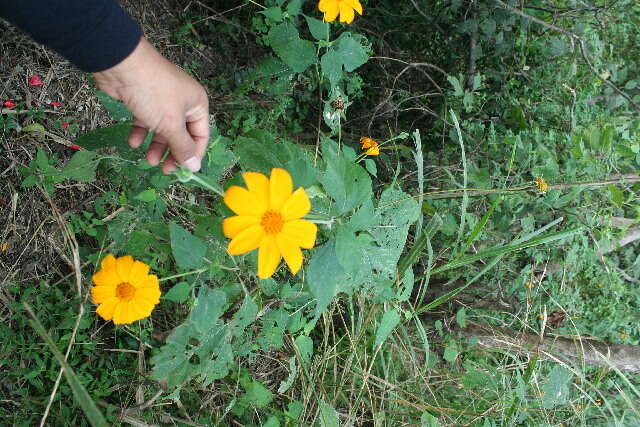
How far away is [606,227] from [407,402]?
1170 millimetres

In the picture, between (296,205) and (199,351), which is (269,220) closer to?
(296,205)

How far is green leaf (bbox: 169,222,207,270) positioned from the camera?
1026 millimetres

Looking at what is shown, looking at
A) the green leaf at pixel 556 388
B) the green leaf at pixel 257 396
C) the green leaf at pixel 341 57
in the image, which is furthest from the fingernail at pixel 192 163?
the green leaf at pixel 556 388

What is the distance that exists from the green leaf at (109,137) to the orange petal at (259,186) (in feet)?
1.36

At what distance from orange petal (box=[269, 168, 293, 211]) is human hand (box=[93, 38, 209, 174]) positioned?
216 millimetres

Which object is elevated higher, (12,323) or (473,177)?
(473,177)

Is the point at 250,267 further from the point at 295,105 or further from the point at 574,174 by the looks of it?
the point at 574,174

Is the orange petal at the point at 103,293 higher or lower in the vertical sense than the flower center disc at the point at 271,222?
lower

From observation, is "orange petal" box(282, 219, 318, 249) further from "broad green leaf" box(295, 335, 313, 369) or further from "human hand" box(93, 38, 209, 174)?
"broad green leaf" box(295, 335, 313, 369)

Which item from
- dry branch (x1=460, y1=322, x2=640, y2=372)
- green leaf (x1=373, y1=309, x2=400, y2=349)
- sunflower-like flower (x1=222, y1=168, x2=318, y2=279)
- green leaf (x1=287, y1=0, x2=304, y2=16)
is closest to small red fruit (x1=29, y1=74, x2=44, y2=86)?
green leaf (x1=287, y1=0, x2=304, y2=16)

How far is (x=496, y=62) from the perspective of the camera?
221 cm

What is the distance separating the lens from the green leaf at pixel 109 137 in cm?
113

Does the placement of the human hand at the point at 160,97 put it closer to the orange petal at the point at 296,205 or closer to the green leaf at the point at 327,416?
the orange petal at the point at 296,205

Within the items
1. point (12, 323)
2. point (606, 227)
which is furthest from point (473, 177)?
point (12, 323)
